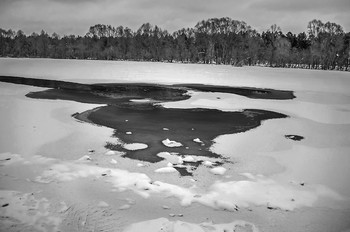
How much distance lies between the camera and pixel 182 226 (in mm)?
3920

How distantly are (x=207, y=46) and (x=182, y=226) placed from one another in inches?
3339

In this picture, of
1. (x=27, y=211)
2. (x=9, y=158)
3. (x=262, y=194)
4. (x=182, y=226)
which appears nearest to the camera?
(x=182, y=226)

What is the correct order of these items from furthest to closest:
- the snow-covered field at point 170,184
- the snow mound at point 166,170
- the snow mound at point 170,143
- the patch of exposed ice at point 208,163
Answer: the snow mound at point 170,143
the patch of exposed ice at point 208,163
the snow mound at point 166,170
the snow-covered field at point 170,184

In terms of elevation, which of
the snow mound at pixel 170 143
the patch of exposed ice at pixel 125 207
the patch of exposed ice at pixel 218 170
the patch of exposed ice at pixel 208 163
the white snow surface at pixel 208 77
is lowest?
the patch of exposed ice at pixel 125 207

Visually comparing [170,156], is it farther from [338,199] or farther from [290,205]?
[338,199]

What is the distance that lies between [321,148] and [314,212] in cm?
350

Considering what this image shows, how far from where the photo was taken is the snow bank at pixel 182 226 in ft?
12.6

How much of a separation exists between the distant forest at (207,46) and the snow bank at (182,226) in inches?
2517

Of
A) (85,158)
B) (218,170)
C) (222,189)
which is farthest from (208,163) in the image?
(85,158)

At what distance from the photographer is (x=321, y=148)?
7.38m

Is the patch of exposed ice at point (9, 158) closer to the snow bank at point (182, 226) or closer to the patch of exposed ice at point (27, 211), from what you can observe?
the patch of exposed ice at point (27, 211)

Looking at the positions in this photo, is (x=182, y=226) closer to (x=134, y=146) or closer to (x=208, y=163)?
(x=208, y=163)

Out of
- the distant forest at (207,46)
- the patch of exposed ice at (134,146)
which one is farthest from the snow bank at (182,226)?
the distant forest at (207,46)

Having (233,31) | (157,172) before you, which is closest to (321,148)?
(157,172)
